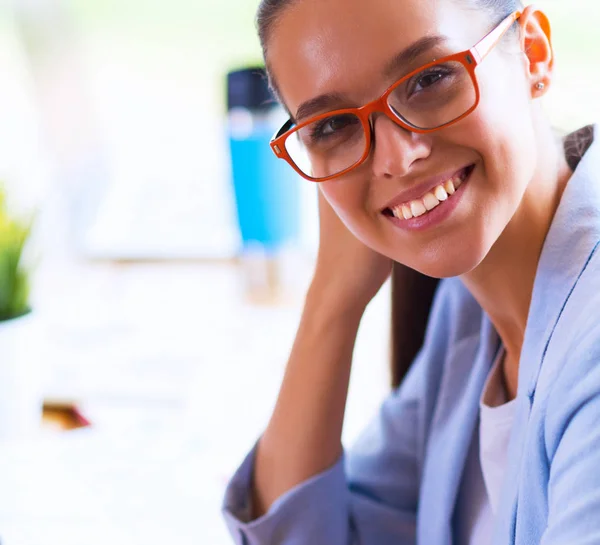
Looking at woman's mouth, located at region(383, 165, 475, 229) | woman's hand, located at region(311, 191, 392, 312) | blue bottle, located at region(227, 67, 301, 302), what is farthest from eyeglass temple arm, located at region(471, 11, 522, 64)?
blue bottle, located at region(227, 67, 301, 302)

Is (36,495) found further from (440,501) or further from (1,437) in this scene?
(440,501)

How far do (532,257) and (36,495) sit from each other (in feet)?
3.50

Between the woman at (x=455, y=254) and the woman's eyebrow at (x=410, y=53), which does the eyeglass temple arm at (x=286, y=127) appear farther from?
the woman's eyebrow at (x=410, y=53)

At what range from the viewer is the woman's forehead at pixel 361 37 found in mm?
705

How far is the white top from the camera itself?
893mm

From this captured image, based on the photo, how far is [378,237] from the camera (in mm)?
864

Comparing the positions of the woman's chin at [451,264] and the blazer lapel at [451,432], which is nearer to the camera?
the woman's chin at [451,264]

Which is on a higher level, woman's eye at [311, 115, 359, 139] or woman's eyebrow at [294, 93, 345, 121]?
woman's eyebrow at [294, 93, 345, 121]

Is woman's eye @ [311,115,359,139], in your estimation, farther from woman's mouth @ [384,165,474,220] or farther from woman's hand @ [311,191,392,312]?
woman's hand @ [311,191,392,312]

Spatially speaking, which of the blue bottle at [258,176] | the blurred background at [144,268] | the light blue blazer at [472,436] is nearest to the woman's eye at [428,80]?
the light blue blazer at [472,436]

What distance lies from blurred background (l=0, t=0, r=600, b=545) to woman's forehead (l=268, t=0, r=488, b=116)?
85 cm

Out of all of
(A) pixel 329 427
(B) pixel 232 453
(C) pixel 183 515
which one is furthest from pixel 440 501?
(B) pixel 232 453

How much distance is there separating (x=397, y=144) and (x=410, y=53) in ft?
0.31

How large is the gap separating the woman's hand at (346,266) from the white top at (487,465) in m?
0.22
